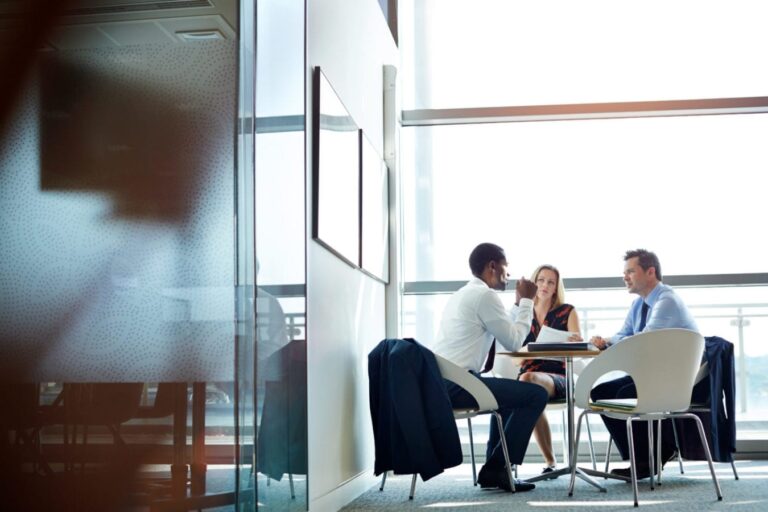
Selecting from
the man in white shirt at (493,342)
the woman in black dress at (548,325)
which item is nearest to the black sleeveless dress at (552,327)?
the woman in black dress at (548,325)

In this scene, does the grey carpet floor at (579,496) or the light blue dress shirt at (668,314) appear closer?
the grey carpet floor at (579,496)

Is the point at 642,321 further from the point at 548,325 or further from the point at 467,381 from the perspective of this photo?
the point at 467,381

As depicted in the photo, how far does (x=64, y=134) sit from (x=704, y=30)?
18.7 ft

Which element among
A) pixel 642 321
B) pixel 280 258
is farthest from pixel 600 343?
pixel 280 258

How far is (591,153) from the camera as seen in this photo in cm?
693

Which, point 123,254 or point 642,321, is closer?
point 123,254

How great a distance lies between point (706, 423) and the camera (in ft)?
17.2

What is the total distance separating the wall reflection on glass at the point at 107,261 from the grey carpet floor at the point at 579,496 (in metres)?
2.26

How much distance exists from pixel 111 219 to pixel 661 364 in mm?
2967

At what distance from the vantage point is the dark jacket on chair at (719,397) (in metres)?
5.07

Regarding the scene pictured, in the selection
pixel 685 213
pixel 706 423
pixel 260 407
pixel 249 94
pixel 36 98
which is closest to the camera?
pixel 36 98

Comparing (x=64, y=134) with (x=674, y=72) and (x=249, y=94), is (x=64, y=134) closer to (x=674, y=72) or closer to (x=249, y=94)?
(x=249, y=94)

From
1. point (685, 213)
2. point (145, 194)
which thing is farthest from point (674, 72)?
point (145, 194)

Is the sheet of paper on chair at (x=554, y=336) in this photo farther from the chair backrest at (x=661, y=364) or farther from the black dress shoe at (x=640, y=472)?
the black dress shoe at (x=640, y=472)
